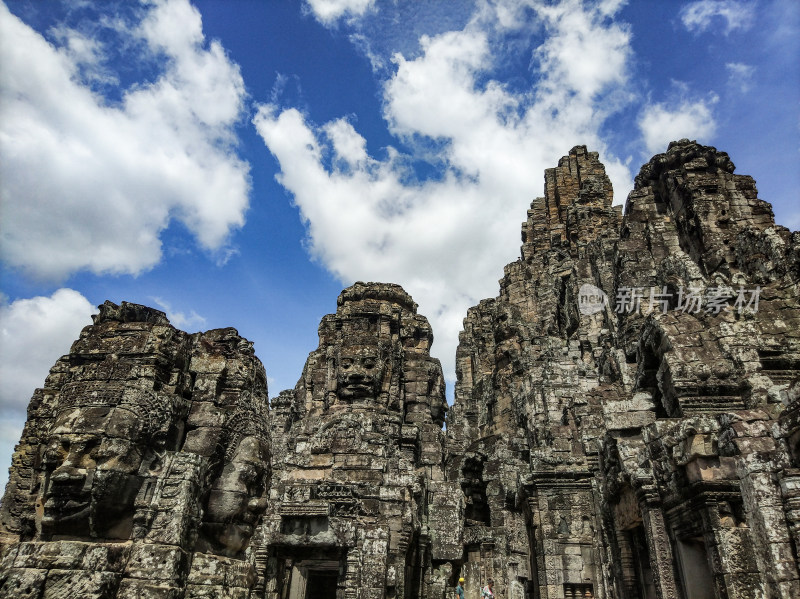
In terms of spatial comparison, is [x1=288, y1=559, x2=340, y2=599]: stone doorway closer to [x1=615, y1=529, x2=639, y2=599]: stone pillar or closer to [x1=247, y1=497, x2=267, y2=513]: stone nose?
[x1=615, y1=529, x2=639, y2=599]: stone pillar

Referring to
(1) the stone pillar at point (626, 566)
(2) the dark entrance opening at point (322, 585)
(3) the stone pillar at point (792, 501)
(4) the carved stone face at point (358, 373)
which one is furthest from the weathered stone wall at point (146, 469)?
(4) the carved stone face at point (358, 373)

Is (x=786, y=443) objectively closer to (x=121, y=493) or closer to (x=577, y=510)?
(x=121, y=493)

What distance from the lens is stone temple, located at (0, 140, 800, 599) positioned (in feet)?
18.5

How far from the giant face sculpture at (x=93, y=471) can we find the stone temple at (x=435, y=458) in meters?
0.02

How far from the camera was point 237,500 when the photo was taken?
6.30 metres

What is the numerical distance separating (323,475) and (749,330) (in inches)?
426

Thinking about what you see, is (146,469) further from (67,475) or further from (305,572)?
(305,572)

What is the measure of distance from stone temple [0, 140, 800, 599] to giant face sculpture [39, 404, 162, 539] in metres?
0.02

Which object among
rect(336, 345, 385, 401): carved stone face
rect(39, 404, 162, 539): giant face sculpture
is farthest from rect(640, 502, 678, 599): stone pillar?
rect(336, 345, 385, 401): carved stone face

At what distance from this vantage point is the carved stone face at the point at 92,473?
17.7 ft

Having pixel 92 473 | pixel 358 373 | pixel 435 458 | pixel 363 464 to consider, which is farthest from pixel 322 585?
pixel 92 473

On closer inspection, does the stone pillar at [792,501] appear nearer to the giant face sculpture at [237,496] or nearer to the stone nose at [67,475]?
the giant face sculpture at [237,496]

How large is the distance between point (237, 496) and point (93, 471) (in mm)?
1593

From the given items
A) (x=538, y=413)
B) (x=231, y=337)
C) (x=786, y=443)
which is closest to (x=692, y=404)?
(x=786, y=443)
